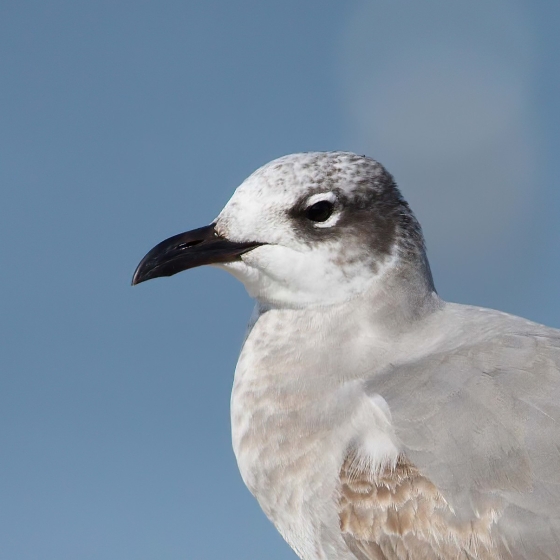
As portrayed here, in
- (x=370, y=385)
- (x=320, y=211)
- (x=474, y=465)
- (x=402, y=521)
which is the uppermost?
(x=320, y=211)

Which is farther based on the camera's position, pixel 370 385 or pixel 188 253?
pixel 188 253

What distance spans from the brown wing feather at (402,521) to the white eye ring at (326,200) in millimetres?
1129

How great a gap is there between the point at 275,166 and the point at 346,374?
1057 mm

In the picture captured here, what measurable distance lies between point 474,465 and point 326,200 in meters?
1.47

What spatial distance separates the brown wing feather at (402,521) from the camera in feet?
15.5

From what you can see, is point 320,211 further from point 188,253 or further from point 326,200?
point 188,253

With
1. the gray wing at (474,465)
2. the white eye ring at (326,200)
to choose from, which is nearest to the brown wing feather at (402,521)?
the gray wing at (474,465)

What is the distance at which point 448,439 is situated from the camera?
188 inches

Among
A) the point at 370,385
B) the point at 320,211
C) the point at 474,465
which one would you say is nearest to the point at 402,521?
the point at 474,465

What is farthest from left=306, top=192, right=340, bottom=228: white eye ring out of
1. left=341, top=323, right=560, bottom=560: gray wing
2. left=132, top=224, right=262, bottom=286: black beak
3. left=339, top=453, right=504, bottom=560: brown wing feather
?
left=339, top=453, right=504, bottom=560: brown wing feather

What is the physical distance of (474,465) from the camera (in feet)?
15.5

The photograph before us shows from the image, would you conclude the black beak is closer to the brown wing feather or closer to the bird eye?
the bird eye

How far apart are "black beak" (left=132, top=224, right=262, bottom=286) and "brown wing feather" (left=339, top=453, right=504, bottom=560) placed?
1.14 metres

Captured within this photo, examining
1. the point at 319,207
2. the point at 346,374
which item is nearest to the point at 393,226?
the point at 319,207
